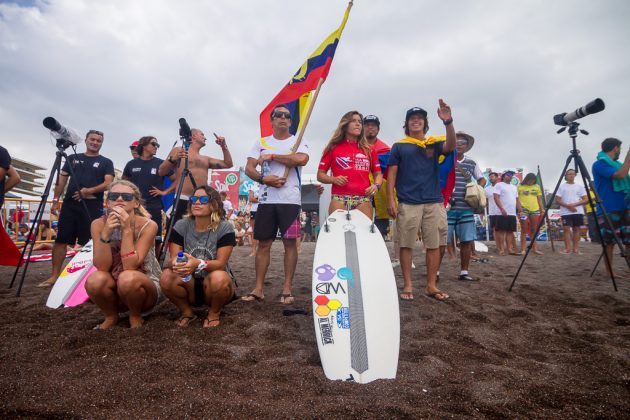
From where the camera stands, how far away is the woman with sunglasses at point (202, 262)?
2488mm

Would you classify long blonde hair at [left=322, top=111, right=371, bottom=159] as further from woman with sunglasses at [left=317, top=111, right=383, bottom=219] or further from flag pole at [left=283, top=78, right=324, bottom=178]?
flag pole at [left=283, top=78, right=324, bottom=178]

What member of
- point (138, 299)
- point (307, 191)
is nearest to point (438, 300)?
point (138, 299)

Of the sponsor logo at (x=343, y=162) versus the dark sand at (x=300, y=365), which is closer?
the dark sand at (x=300, y=365)

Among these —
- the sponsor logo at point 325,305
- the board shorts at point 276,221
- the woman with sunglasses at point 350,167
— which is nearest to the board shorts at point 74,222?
the board shorts at point 276,221

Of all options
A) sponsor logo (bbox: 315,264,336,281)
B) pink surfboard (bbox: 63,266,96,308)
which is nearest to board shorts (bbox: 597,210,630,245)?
sponsor logo (bbox: 315,264,336,281)

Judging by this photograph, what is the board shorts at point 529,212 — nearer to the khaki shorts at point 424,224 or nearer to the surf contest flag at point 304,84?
the khaki shorts at point 424,224

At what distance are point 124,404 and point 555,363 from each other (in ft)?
7.62

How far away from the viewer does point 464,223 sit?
14.0ft

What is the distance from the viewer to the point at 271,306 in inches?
119

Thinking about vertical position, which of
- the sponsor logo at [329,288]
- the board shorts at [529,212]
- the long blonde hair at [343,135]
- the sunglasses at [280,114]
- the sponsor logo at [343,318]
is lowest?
the sponsor logo at [343,318]

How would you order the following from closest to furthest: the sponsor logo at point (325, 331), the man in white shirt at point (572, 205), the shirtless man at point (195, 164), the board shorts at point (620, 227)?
the sponsor logo at point (325, 331) < the board shorts at point (620, 227) < the shirtless man at point (195, 164) < the man in white shirt at point (572, 205)

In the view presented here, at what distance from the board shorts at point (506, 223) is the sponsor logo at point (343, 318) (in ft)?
18.9

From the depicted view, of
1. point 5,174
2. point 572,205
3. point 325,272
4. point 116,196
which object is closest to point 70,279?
point 116,196

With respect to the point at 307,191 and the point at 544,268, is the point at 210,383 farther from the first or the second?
the point at 307,191
